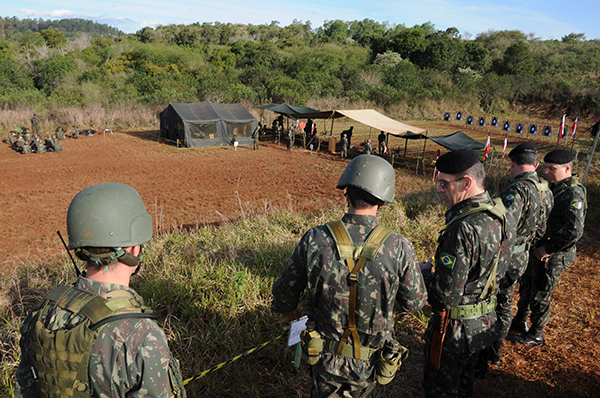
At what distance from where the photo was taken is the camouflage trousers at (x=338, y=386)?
7.52 feet

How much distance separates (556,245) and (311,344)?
3192 millimetres

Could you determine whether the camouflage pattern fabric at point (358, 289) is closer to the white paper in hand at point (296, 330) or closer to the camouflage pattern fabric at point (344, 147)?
the white paper in hand at point (296, 330)

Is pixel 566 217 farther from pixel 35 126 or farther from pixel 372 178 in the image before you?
pixel 35 126

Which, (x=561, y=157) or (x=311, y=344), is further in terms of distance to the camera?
(x=561, y=157)

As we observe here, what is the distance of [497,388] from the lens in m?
3.46

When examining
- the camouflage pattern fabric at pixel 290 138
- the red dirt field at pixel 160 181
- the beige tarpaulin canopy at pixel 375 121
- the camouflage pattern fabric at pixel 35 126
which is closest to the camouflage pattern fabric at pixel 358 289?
the red dirt field at pixel 160 181

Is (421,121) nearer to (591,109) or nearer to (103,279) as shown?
(591,109)

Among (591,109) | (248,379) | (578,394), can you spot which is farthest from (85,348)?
Result: (591,109)

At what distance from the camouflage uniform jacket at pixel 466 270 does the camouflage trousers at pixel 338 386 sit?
80 centimetres

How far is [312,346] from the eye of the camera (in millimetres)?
2264

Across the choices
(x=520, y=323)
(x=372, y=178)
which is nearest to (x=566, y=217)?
(x=520, y=323)

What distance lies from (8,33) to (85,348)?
355 ft

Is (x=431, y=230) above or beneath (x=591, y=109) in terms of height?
beneath

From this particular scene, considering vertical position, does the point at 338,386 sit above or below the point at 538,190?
below
